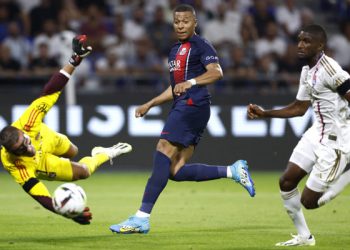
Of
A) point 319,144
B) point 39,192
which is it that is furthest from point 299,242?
point 39,192

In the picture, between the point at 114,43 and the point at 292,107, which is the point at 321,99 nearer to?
the point at 292,107

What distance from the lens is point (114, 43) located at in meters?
18.1

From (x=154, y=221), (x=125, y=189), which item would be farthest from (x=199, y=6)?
(x=154, y=221)

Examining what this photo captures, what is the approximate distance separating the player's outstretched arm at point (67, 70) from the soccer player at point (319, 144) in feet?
8.27

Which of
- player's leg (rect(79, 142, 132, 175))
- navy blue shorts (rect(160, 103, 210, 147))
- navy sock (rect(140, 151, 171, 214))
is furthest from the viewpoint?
player's leg (rect(79, 142, 132, 175))

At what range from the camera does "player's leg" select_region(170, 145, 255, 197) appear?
9.73 m

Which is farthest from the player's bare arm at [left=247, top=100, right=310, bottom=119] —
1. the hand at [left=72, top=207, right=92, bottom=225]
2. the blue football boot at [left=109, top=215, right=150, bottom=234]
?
the hand at [left=72, top=207, right=92, bottom=225]

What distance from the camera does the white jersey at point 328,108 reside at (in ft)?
27.5

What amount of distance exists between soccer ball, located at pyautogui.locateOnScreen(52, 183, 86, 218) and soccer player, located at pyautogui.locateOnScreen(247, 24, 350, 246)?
1.91m

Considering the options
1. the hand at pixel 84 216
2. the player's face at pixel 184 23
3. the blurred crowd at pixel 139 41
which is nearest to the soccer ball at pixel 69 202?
the hand at pixel 84 216

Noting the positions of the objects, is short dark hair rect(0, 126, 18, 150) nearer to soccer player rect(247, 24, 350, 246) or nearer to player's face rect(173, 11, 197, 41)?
player's face rect(173, 11, 197, 41)

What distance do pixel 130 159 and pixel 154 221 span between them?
628 centimetres

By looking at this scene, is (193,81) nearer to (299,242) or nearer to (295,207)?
(295,207)

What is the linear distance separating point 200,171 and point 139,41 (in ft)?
27.6
